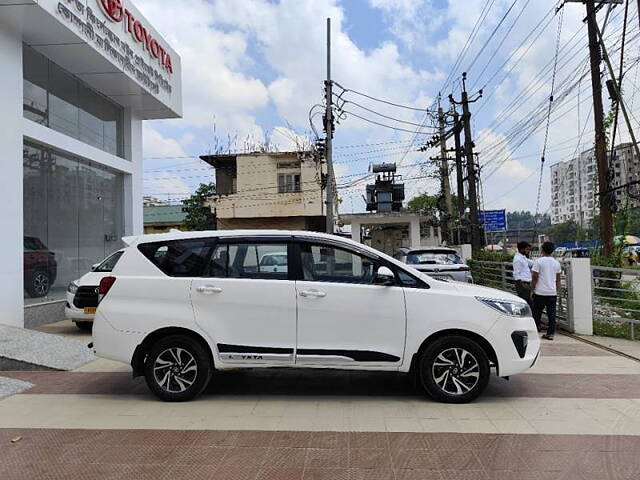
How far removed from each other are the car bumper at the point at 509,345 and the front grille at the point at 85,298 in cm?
765

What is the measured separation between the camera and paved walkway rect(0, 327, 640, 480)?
4.16m

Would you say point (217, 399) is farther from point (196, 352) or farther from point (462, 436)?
point (462, 436)

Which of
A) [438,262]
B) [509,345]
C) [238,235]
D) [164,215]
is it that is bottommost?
[509,345]

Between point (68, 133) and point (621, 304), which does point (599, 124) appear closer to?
point (621, 304)

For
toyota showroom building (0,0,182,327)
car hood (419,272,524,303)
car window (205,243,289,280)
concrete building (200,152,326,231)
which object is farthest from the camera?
concrete building (200,152,326,231)

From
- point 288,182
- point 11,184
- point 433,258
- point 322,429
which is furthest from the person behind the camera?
point 288,182

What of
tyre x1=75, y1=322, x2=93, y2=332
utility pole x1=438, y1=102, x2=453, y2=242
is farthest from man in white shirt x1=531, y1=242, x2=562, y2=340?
utility pole x1=438, y1=102, x2=453, y2=242

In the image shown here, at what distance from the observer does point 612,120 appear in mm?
14828

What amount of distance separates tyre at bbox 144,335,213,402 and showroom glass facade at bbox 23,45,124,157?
776 cm

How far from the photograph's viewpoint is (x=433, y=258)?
1436 centimetres

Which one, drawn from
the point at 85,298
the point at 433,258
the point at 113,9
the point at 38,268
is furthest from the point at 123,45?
the point at 433,258

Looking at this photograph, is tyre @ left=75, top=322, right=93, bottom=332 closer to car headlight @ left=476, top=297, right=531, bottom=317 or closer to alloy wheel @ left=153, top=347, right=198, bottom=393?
alloy wheel @ left=153, top=347, right=198, bottom=393

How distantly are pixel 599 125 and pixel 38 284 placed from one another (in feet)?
47.4

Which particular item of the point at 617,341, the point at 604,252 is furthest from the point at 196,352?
the point at 604,252
